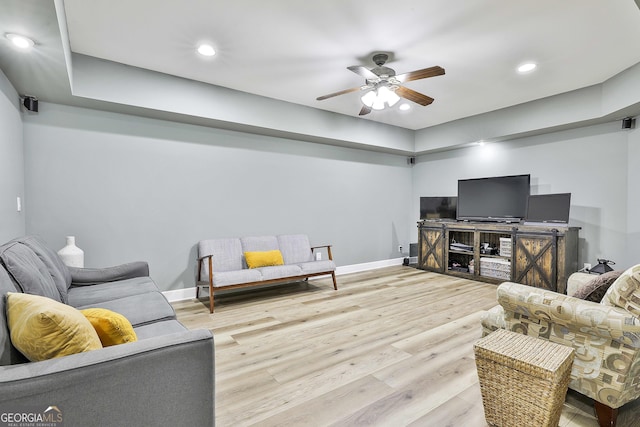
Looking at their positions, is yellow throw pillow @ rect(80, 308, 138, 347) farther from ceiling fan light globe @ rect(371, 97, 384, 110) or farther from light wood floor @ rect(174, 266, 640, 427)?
ceiling fan light globe @ rect(371, 97, 384, 110)

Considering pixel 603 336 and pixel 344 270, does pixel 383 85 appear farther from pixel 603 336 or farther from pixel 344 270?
pixel 344 270

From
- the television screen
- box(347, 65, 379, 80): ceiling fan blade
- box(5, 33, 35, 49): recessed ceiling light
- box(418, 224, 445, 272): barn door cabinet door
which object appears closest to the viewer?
box(5, 33, 35, 49): recessed ceiling light

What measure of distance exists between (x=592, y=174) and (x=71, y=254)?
21.3 feet

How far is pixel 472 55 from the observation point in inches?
124

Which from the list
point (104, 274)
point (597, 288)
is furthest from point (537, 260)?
point (104, 274)

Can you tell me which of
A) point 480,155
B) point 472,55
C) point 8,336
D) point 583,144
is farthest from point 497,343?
point 480,155

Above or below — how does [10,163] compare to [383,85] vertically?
below

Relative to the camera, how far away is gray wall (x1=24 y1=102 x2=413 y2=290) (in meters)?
3.36

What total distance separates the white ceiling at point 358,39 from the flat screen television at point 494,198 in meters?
1.44

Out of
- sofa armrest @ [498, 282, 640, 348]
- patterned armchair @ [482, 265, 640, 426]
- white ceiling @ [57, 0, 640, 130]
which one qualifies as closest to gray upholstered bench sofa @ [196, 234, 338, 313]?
white ceiling @ [57, 0, 640, 130]

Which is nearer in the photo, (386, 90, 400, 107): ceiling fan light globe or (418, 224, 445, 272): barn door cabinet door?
(386, 90, 400, 107): ceiling fan light globe

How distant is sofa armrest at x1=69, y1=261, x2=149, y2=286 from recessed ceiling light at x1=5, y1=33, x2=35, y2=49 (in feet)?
6.15

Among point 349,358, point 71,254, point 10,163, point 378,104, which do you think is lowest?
point 349,358

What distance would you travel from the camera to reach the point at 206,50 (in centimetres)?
302
